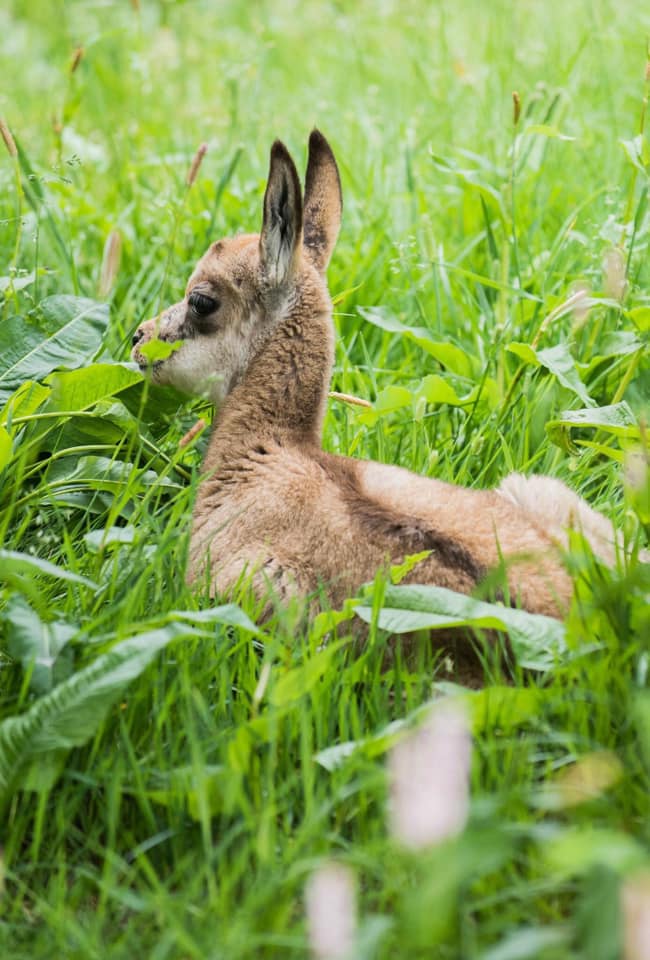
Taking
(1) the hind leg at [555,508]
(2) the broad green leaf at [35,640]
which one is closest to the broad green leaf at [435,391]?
(1) the hind leg at [555,508]

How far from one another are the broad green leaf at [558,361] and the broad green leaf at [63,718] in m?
2.05

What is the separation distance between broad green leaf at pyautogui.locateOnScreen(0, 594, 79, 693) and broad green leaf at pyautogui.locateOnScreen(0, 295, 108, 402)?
1303 mm

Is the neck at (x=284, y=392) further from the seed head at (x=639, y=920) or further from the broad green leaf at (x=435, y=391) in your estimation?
the seed head at (x=639, y=920)

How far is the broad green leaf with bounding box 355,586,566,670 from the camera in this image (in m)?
3.09

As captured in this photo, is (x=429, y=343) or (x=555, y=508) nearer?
(x=555, y=508)

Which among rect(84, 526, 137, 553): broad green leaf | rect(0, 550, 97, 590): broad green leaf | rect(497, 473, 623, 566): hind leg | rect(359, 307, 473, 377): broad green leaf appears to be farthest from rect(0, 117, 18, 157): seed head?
rect(497, 473, 623, 566): hind leg

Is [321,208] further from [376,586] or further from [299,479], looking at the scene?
[376,586]

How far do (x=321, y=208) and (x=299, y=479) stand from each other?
4.19 ft

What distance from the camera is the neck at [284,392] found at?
4273 mm

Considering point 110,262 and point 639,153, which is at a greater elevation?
point 639,153

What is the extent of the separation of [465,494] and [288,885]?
1600 millimetres

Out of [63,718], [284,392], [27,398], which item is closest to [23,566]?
[63,718]

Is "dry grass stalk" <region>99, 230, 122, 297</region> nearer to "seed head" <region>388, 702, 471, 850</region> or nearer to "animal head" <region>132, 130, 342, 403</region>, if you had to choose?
"animal head" <region>132, 130, 342, 403</region>

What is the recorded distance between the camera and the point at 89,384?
4.13 m
